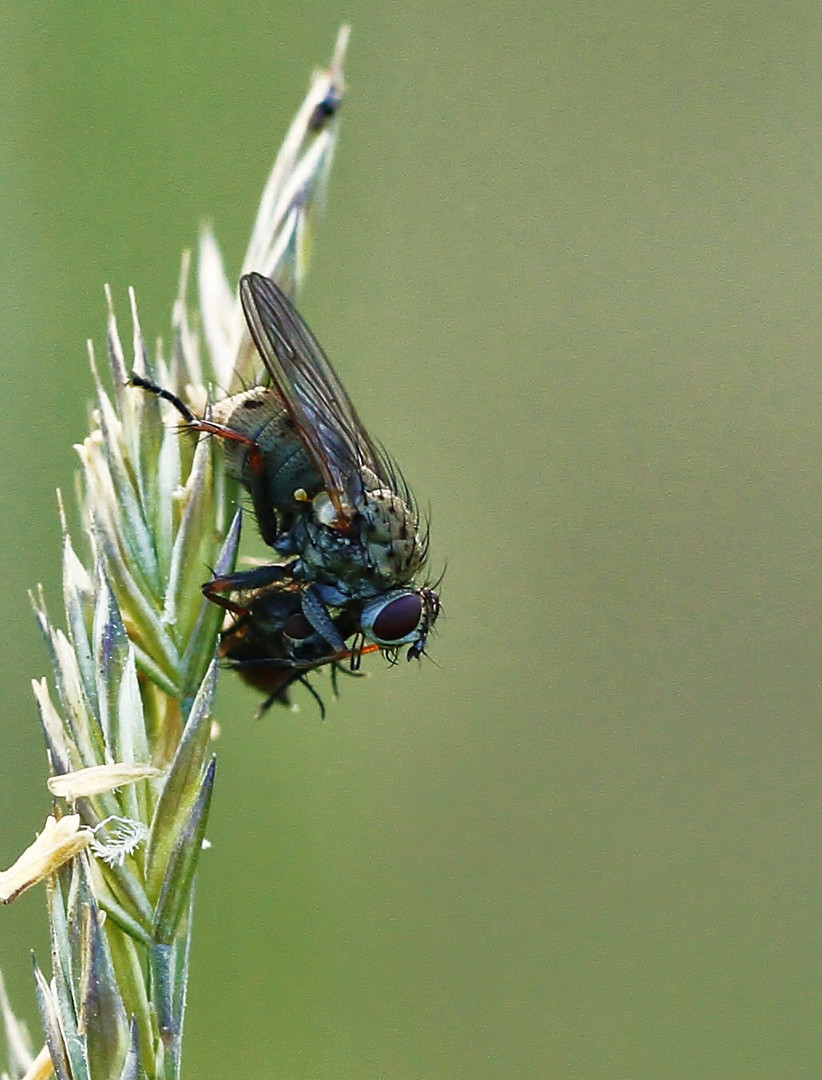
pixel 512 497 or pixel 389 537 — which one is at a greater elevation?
pixel 512 497

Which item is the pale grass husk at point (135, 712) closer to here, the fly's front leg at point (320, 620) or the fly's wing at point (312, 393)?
the fly's wing at point (312, 393)

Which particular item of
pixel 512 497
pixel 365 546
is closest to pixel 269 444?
pixel 365 546

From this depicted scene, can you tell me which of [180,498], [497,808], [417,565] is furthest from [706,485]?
[180,498]

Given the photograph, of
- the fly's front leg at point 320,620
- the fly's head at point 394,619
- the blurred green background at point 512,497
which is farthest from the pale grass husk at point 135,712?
the blurred green background at point 512,497

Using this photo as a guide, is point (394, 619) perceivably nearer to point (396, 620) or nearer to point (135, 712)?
point (396, 620)

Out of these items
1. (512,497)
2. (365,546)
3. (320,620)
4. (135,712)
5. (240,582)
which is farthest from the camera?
(512,497)
